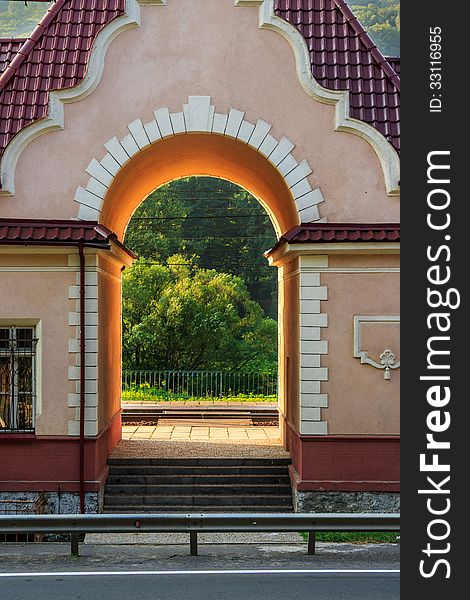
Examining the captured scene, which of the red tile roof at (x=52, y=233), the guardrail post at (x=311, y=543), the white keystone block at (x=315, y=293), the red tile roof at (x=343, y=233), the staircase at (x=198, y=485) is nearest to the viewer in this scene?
the guardrail post at (x=311, y=543)

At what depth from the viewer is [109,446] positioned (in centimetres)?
1714

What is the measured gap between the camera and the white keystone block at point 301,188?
15281 mm

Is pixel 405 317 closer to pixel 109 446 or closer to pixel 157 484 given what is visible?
pixel 157 484

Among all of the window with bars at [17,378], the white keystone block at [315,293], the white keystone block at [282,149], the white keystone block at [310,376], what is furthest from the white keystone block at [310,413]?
the window with bars at [17,378]

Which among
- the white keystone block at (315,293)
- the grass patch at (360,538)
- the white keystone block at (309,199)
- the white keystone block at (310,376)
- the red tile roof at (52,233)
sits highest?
the white keystone block at (309,199)

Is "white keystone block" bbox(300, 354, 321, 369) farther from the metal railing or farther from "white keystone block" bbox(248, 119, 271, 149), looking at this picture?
the metal railing

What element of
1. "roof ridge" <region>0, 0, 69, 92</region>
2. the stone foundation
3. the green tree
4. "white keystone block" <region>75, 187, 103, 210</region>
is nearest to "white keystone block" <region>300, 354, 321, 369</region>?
the stone foundation

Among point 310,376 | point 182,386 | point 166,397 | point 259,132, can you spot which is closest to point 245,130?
point 259,132

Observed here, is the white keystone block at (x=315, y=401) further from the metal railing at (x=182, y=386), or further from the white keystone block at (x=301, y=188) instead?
the metal railing at (x=182, y=386)

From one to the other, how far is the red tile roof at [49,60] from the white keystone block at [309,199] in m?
4.01

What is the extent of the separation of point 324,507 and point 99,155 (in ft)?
21.6

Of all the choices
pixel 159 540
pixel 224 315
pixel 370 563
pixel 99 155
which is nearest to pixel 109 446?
pixel 159 540

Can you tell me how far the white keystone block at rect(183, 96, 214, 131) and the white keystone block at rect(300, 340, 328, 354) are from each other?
376 cm

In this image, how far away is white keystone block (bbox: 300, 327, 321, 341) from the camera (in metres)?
→ 15.2
